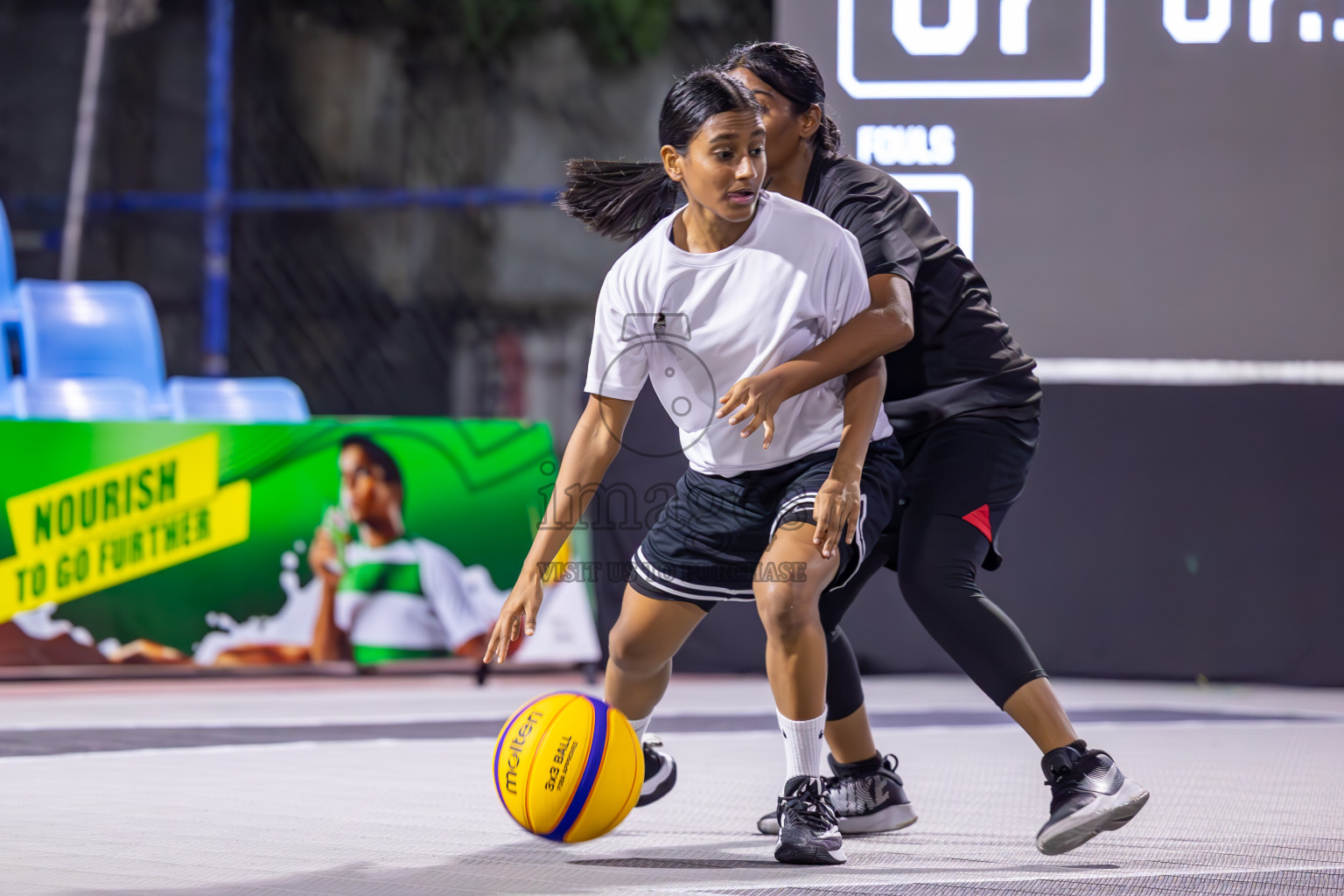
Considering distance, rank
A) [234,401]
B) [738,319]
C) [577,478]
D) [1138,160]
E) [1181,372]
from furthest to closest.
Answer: [234,401] → [1181,372] → [1138,160] → [577,478] → [738,319]

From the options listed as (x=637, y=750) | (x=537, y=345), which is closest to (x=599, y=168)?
(x=637, y=750)

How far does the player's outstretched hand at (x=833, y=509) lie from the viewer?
10.6ft

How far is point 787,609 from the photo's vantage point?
10.6ft

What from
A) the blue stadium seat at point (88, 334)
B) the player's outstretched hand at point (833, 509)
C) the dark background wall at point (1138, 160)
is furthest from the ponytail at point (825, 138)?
the blue stadium seat at point (88, 334)

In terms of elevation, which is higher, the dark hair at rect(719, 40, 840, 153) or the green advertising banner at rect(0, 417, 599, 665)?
the dark hair at rect(719, 40, 840, 153)

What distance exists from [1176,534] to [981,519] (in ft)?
13.7

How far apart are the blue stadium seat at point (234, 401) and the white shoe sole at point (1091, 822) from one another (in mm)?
8266

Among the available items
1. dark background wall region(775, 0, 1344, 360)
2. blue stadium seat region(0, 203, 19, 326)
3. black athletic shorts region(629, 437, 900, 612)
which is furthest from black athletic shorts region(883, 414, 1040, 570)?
blue stadium seat region(0, 203, 19, 326)

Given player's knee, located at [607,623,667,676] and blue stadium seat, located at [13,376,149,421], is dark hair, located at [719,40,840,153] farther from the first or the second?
blue stadium seat, located at [13,376,149,421]

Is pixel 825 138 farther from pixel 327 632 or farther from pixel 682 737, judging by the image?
pixel 327 632

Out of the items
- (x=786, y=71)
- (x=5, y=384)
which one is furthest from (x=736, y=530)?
(x=5, y=384)

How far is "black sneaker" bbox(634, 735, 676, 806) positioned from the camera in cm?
376

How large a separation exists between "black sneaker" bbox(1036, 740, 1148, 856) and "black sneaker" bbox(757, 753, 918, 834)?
1.85 feet

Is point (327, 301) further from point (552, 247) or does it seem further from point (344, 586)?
point (344, 586)
